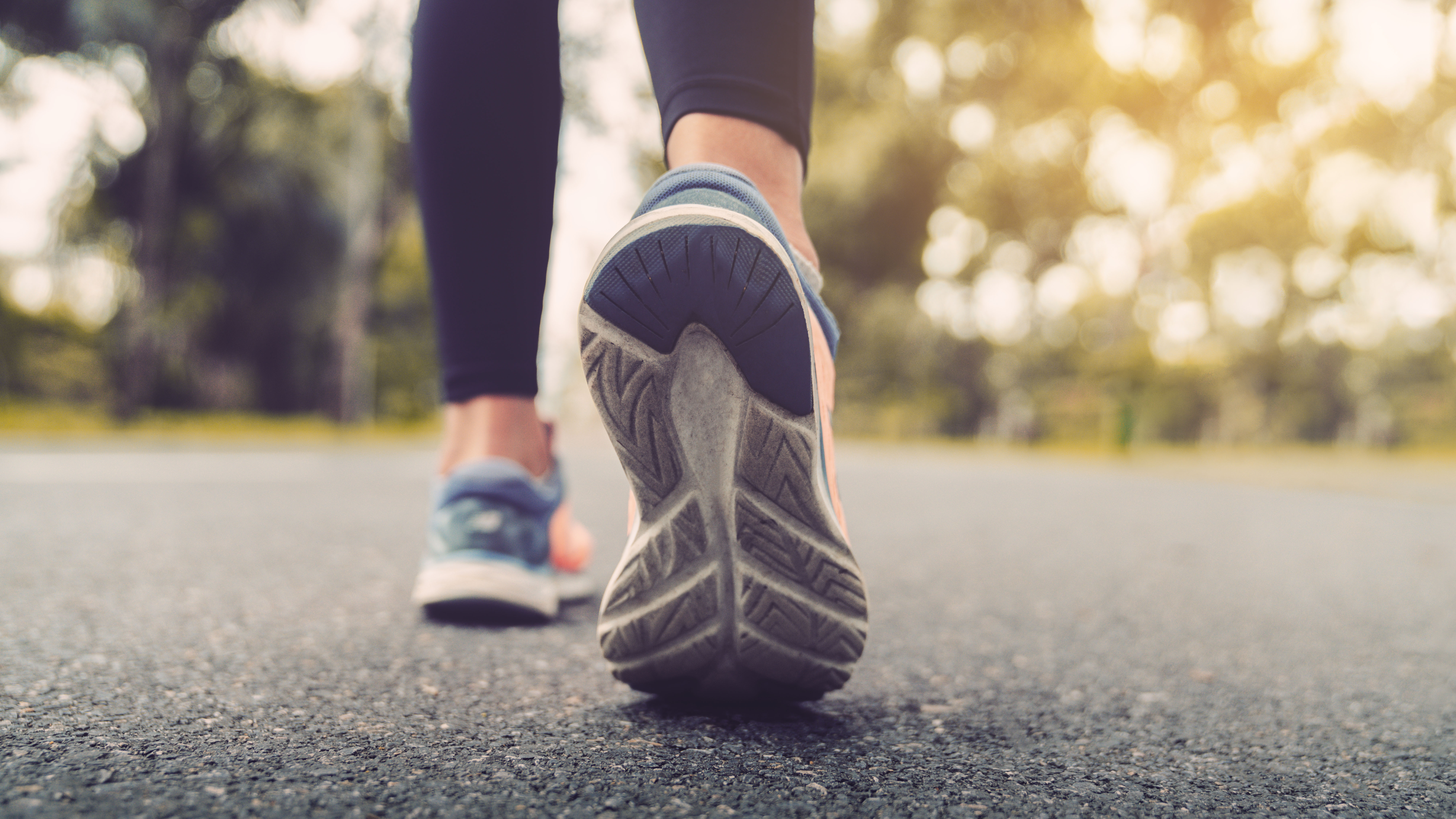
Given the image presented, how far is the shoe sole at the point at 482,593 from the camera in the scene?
1.02 m

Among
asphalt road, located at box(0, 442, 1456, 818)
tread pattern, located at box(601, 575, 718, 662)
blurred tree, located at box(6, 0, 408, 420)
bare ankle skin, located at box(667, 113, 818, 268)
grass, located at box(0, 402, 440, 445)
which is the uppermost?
blurred tree, located at box(6, 0, 408, 420)

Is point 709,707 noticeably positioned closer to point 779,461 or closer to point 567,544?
point 779,461

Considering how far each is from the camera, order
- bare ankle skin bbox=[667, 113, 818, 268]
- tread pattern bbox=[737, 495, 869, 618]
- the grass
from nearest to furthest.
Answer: tread pattern bbox=[737, 495, 869, 618]
bare ankle skin bbox=[667, 113, 818, 268]
the grass

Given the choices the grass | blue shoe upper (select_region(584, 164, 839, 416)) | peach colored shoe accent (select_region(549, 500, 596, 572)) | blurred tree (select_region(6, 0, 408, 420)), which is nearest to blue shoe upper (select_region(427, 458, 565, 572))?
peach colored shoe accent (select_region(549, 500, 596, 572))

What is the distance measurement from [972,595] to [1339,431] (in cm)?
1616

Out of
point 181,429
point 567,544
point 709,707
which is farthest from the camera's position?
point 181,429

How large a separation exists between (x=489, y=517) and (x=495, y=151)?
1.36 ft

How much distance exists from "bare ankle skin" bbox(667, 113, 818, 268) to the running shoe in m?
0.46

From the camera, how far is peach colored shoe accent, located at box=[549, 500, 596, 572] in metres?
1.24

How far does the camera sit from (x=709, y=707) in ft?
2.47

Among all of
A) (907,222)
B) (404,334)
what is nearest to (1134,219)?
(907,222)

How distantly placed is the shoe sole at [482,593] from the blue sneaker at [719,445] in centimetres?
38

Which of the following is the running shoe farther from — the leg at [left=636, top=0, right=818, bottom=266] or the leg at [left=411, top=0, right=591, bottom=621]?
the leg at [left=636, top=0, right=818, bottom=266]

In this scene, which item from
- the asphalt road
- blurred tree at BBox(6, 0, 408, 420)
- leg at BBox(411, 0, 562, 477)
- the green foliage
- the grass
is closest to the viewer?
the asphalt road
